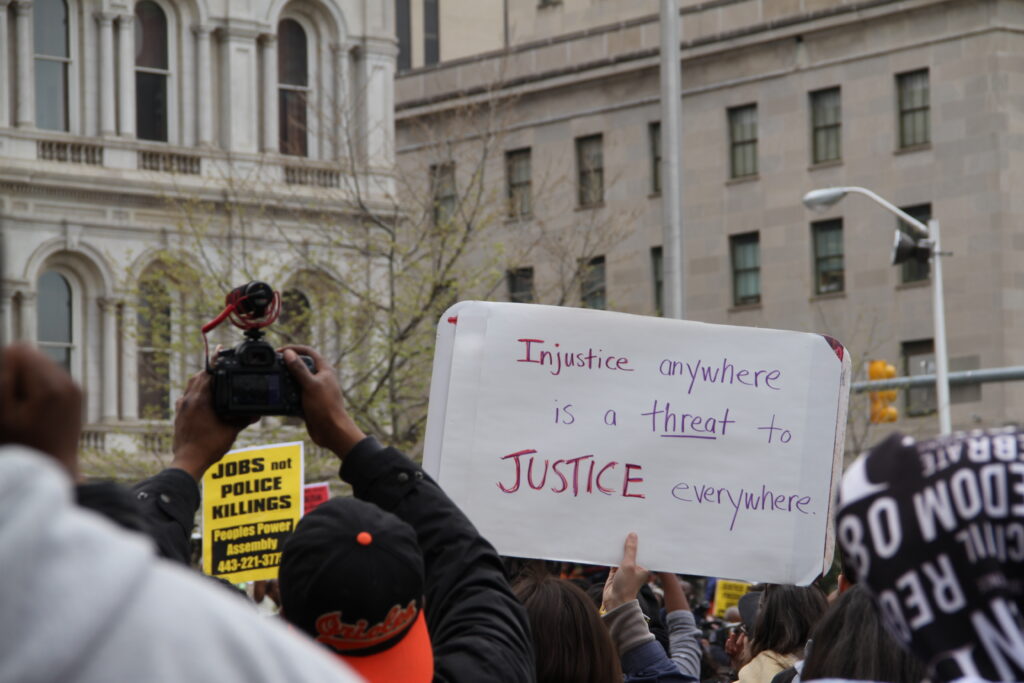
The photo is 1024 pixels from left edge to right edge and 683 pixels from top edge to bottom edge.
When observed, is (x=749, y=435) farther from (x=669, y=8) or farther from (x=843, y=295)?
(x=843, y=295)

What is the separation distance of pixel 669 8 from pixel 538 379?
1311cm

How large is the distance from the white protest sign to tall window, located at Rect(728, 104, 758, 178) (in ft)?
117

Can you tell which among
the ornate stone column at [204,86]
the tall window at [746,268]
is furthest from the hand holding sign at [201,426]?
the tall window at [746,268]

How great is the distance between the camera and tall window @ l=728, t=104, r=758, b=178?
135ft

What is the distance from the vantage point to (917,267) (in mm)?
38719

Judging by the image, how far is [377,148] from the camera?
32562 mm

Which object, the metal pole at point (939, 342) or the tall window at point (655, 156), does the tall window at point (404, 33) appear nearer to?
the tall window at point (655, 156)

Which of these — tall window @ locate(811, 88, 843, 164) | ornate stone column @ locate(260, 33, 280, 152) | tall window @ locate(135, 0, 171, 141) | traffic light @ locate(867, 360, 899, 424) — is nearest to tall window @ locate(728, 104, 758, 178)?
tall window @ locate(811, 88, 843, 164)

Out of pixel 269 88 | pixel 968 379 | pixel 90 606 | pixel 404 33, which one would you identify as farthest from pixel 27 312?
pixel 90 606

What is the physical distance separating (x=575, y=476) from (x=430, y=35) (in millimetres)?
44722

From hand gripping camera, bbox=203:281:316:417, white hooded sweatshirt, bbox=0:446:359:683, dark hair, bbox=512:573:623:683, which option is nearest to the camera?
white hooded sweatshirt, bbox=0:446:359:683

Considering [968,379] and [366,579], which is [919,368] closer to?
[968,379]

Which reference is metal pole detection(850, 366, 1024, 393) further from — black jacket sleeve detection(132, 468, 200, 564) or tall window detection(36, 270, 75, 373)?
black jacket sleeve detection(132, 468, 200, 564)

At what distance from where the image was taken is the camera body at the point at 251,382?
10.9 ft
